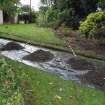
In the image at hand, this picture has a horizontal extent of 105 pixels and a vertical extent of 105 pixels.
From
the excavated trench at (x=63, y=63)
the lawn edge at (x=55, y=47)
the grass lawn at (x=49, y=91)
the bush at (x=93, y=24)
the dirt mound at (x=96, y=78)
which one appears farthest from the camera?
the bush at (x=93, y=24)

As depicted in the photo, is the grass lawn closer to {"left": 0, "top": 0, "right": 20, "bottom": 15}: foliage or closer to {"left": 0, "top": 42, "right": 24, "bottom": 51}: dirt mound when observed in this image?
{"left": 0, "top": 0, "right": 20, "bottom": 15}: foliage

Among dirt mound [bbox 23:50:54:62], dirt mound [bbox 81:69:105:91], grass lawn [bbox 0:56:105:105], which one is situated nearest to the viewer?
grass lawn [bbox 0:56:105:105]

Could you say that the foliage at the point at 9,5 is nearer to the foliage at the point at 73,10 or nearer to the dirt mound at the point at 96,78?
the dirt mound at the point at 96,78

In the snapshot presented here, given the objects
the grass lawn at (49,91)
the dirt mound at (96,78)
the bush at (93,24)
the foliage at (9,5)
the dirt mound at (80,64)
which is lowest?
the dirt mound at (80,64)

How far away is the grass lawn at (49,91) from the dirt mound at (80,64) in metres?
2.34

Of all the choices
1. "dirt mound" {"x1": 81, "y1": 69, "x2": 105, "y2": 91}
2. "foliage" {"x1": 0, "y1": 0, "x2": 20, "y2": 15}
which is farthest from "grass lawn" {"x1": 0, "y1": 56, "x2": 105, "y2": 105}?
"foliage" {"x1": 0, "y1": 0, "x2": 20, "y2": 15}

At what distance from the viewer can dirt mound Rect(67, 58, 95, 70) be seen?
13289 mm

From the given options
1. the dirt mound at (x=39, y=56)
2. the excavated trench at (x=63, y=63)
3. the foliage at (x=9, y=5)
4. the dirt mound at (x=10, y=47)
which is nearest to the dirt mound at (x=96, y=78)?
the excavated trench at (x=63, y=63)

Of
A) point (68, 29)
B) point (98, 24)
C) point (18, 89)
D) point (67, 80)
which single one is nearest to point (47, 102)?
point (18, 89)

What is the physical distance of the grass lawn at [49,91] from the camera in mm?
8500

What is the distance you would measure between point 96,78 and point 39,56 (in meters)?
4.40

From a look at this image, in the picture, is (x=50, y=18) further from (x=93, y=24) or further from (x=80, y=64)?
(x=80, y=64)

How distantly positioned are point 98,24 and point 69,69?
5601mm

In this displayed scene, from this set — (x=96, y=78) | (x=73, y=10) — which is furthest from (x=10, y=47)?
(x=73, y=10)
